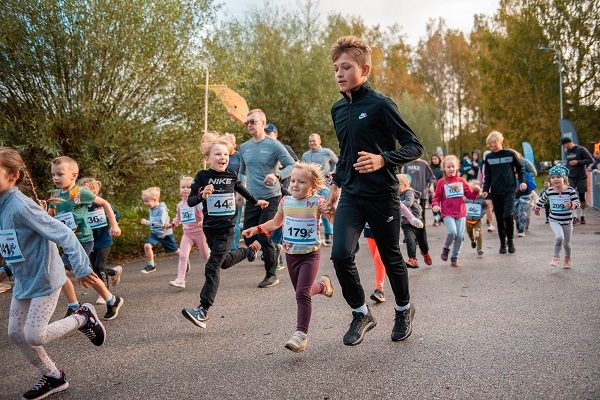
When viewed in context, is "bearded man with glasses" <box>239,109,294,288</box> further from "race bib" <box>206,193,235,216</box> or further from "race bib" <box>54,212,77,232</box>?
"race bib" <box>54,212,77,232</box>

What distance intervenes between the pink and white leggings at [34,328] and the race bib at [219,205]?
2279 mm

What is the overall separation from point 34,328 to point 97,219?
3.11 metres

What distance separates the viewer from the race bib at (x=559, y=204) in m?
7.92

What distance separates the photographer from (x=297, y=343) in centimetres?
420

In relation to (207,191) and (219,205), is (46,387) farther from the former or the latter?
(219,205)

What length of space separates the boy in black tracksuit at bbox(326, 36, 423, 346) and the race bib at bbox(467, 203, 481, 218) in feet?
17.3

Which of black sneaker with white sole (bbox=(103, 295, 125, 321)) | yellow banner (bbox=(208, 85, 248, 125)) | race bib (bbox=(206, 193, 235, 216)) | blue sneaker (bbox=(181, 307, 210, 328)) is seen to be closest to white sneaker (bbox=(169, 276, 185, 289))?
black sneaker with white sole (bbox=(103, 295, 125, 321))

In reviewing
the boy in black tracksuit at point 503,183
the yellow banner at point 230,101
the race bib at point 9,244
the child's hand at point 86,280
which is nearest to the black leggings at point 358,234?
the child's hand at point 86,280

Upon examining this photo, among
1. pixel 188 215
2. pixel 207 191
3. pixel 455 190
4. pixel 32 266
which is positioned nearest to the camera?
pixel 32 266

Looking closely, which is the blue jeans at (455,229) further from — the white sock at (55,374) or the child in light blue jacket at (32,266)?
the white sock at (55,374)

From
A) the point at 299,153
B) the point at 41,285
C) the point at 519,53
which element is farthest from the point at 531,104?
the point at 41,285

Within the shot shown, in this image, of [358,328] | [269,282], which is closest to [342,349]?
[358,328]

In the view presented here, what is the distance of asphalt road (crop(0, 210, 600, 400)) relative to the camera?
3.54 m

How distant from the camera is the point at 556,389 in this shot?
3.35m
